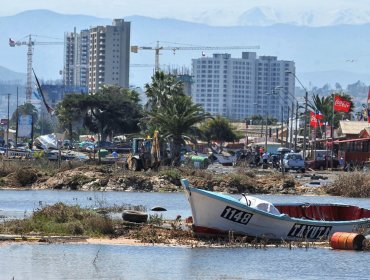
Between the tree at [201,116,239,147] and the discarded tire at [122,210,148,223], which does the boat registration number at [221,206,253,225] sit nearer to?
the discarded tire at [122,210,148,223]

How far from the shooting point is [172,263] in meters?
32.9

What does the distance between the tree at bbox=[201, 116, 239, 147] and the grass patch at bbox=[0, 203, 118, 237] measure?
401 feet

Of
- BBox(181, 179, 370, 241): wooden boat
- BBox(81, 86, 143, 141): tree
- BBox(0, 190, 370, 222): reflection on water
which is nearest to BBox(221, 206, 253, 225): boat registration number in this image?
BBox(181, 179, 370, 241): wooden boat

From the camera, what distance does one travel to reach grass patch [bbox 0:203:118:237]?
37.5 metres

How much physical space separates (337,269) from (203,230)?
208 inches

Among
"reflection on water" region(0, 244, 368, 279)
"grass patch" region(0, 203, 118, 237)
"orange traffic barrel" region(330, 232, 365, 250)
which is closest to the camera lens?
"reflection on water" region(0, 244, 368, 279)

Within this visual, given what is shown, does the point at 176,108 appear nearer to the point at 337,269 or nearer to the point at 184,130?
the point at 184,130

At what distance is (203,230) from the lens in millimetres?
36781

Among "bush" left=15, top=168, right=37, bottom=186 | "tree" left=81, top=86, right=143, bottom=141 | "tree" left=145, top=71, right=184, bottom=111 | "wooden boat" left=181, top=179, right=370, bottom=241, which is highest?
"tree" left=145, top=71, right=184, bottom=111

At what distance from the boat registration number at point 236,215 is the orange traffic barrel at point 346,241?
2635 millimetres

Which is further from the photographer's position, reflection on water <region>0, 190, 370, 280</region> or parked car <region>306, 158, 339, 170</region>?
parked car <region>306, 158, 339, 170</region>

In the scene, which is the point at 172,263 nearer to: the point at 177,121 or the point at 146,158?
the point at 146,158

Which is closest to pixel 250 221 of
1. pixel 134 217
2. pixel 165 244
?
pixel 165 244

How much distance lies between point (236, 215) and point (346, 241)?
333 centimetres
